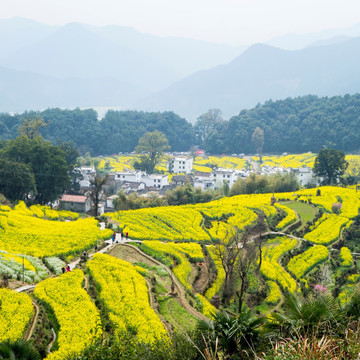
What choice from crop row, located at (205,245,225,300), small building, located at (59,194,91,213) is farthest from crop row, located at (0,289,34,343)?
small building, located at (59,194,91,213)

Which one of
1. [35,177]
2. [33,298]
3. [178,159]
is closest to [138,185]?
[178,159]

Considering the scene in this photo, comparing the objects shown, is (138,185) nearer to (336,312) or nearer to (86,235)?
(86,235)

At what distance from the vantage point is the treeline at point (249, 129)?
116 m

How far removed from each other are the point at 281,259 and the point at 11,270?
20353mm

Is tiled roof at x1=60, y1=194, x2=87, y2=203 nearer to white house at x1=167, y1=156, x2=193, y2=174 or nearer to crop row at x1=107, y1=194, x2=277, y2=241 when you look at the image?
crop row at x1=107, y1=194, x2=277, y2=241

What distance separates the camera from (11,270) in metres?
24.9

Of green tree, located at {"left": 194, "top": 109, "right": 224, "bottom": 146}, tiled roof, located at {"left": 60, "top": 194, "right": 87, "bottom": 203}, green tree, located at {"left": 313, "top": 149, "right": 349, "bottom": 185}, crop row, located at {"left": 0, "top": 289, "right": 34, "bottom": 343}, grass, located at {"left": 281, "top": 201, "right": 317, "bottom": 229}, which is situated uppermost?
green tree, located at {"left": 194, "top": 109, "right": 224, "bottom": 146}

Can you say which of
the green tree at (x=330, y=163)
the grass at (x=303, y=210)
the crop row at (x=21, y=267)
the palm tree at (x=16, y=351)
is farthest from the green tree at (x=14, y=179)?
the green tree at (x=330, y=163)

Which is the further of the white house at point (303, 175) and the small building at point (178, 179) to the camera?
the small building at point (178, 179)

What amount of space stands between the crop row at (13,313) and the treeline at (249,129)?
328ft

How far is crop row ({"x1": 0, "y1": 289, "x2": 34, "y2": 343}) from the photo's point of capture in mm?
17936

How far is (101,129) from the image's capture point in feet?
414

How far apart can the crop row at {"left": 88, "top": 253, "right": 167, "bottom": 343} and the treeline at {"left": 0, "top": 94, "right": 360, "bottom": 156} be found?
95.6 meters

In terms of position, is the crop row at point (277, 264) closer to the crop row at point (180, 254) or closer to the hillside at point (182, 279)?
the hillside at point (182, 279)
